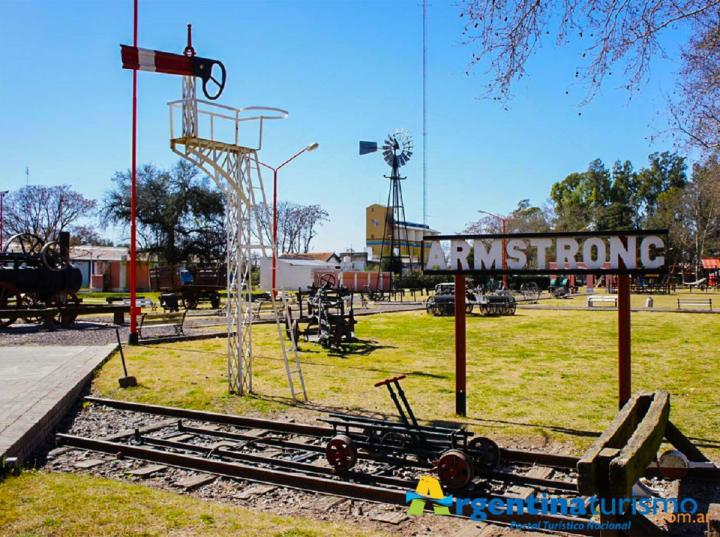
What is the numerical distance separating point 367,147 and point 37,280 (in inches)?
1591

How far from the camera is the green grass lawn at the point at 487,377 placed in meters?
8.76

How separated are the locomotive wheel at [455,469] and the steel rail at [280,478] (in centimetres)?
26

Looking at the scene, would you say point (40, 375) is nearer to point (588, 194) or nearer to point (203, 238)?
point (203, 238)

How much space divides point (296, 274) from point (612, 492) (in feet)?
181

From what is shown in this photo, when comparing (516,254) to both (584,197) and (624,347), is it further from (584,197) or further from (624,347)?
(584,197)

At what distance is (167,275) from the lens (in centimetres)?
3206

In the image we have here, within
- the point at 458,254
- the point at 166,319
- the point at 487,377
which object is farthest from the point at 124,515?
the point at 166,319

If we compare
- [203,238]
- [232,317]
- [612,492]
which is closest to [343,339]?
[232,317]

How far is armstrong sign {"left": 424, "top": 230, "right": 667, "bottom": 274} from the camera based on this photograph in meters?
7.68

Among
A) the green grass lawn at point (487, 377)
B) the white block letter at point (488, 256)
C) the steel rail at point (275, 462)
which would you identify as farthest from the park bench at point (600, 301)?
the steel rail at point (275, 462)

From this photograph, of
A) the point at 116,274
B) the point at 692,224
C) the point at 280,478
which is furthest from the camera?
the point at 692,224

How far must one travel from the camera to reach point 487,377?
12.0 metres

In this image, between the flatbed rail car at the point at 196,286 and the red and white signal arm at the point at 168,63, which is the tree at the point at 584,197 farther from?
the red and white signal arm at the point at 168,63

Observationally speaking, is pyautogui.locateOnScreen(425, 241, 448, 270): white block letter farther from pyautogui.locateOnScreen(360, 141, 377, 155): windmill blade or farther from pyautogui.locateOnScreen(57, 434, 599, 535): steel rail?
pyautogui.locateOnScreen(360, 141, 377, 155): windmill blade
